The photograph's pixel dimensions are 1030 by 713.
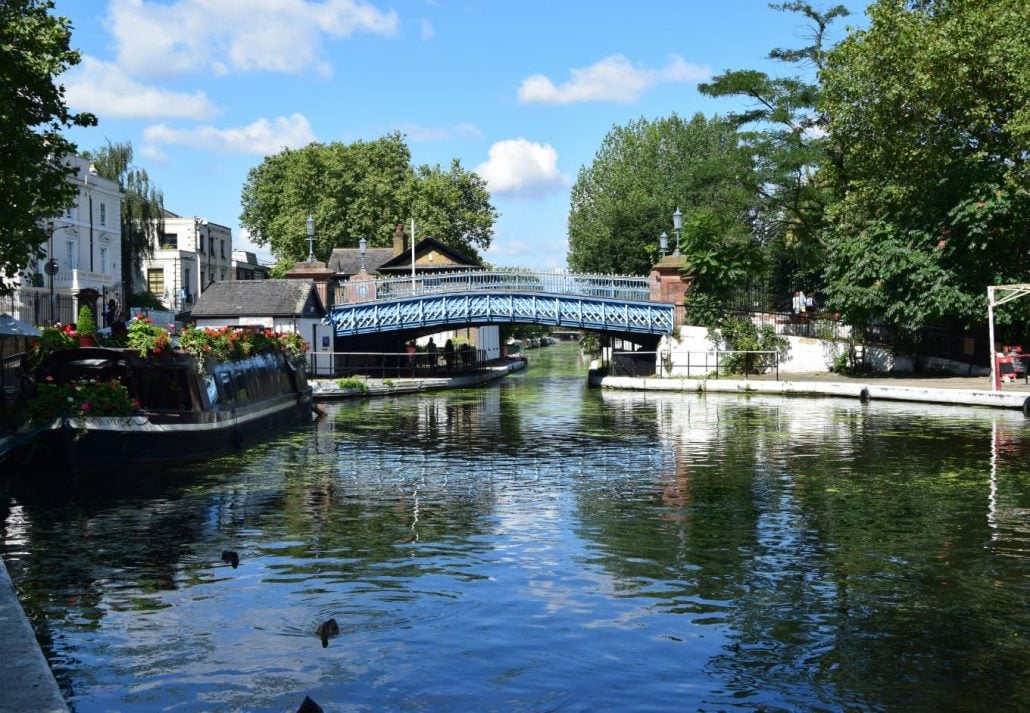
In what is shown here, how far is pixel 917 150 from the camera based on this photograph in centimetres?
4181

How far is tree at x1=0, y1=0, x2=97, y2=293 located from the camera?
23594 millimetres

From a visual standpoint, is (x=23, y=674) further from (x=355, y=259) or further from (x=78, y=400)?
(x=355, y=259)

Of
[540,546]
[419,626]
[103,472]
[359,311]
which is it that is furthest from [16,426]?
[359,311]

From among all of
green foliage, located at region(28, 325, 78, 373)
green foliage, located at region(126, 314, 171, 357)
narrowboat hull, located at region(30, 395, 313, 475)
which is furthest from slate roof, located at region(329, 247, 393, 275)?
green foliage, located at region(28, 325, 78, 373)

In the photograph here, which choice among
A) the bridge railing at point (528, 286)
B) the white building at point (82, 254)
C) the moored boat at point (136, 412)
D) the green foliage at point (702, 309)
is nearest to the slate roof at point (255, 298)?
the bridge railing at point (528, 286)

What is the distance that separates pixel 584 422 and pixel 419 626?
23046 mm

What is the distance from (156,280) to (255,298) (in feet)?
132

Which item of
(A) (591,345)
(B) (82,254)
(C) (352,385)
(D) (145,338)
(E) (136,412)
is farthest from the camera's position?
(A) (591,345)

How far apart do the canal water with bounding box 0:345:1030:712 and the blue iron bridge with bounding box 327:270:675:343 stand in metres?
28.0

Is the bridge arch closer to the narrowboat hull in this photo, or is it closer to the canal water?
the canal water

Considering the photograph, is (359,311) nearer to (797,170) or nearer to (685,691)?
(797,170)

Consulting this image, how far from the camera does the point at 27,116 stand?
24.7 m

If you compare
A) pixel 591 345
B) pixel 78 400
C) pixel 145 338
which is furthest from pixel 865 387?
pixel 591 345

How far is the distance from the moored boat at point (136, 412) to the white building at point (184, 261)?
57.8 meters
